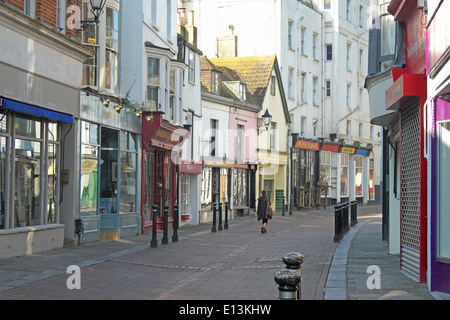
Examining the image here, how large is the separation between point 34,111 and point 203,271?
5.17m

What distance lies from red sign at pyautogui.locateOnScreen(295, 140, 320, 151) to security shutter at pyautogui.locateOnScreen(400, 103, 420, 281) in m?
30.2

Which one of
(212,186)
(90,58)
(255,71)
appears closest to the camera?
(90,58)

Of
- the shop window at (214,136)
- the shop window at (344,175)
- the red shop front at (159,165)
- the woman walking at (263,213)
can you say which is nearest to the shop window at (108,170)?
the red shop front at (159,165)

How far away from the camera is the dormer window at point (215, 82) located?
106ft

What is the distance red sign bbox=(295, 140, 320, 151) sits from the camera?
4267 cm

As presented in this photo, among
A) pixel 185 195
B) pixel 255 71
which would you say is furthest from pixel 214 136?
pixel 255 71

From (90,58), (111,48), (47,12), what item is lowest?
(90,58)

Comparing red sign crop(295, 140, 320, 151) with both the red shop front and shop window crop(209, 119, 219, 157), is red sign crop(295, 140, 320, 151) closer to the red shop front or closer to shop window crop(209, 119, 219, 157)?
shop window crop(209, 119, 219, 157)

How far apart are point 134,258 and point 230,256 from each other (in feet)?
7.52

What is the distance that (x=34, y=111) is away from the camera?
14219 millimetres

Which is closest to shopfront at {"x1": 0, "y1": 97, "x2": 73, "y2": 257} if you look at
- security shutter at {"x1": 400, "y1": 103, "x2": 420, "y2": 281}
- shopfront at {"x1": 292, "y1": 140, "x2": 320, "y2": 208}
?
security shutter at {"x1": 400, "y1": 103, "x2": 420, "y2": 281}

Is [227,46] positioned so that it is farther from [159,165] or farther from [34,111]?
[34,111]

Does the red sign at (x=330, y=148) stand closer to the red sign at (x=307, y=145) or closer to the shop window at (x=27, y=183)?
the red sign at (x=307, y=145)
